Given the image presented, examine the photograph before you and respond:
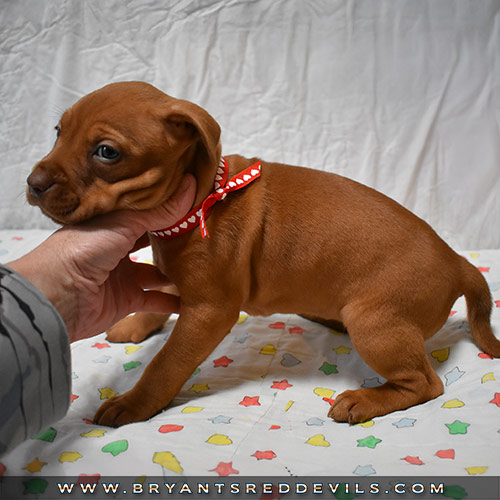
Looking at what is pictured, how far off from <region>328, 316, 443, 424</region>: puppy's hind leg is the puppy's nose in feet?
4.65

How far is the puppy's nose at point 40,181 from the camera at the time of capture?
2170 millimetres

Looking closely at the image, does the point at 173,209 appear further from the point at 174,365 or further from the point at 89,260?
the point at 174,365

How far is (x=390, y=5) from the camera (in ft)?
14.3

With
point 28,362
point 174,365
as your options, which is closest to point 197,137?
point 174,365

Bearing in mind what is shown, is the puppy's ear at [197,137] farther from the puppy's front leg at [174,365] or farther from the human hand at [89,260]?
the puppy's front leg at [174,365]

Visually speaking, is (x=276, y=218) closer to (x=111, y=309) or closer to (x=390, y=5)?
(x=111, y=309)

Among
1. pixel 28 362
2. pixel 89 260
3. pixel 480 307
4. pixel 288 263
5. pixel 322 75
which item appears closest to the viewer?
pixel 28 362

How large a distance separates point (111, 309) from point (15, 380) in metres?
1.03

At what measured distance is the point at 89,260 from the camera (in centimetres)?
239

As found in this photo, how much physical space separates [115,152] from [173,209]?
365 millimetres

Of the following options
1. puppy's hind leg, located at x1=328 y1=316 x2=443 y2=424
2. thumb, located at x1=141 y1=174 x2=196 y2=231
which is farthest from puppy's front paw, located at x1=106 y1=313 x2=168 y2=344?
puppy's hind leg, located at x1=328 y1=316 x2=443 y2=424

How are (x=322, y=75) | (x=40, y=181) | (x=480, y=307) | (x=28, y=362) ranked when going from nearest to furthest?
(x=28, y=362) < (x=40, y=181) < (x=480, y=307) < (x=322, y=75)

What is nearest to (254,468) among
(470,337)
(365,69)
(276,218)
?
(276,218)

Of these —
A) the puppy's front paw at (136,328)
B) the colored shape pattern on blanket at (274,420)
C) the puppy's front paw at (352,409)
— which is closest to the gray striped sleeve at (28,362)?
the colored shape pattern on blanket at (274,420)
